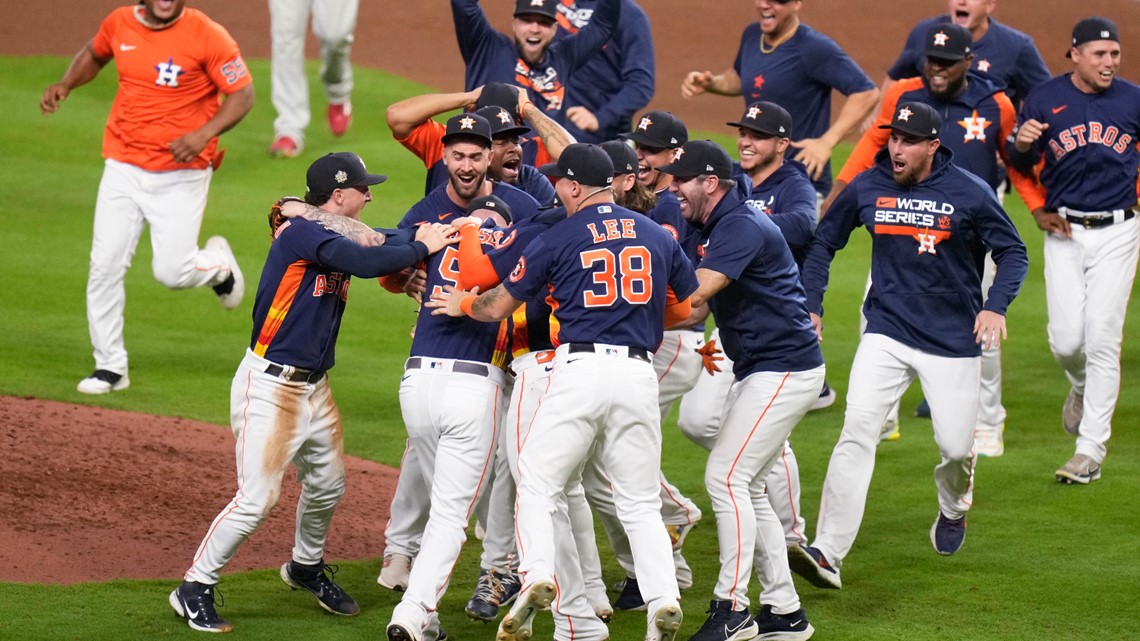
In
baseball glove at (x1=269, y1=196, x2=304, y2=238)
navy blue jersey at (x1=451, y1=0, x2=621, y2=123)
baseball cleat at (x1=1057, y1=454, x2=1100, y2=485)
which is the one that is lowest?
baseball cleat at (x1=1057, y1=454, x2=1100, y2=485)

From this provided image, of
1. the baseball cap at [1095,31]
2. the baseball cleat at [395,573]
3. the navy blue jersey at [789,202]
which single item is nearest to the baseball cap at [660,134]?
the navy blue jersey at [789,202]

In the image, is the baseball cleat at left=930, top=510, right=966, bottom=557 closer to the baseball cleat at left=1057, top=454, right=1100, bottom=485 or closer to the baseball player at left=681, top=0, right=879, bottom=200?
the baseball cleat at left=1057, top=454, right=1100, bottom=485

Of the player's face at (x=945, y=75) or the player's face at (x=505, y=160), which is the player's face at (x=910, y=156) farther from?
the player's face at (x=505, y=160)

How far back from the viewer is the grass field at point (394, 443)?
5.95 meters

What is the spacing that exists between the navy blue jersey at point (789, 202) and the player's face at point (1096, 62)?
1986 millimetres

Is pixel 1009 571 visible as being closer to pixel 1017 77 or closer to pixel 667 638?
pixel 667 638

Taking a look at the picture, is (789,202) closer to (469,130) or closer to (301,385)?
(469,130)

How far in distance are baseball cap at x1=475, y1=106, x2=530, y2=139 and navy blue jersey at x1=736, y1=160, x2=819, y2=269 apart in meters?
1.21

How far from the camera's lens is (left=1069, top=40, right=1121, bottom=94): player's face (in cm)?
795

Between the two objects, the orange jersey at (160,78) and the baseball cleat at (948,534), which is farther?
the orange jersey at (160,78)

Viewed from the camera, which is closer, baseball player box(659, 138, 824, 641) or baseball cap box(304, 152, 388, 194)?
baseball player box(659, 138, 824, 641)

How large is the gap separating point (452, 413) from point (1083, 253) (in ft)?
13.9

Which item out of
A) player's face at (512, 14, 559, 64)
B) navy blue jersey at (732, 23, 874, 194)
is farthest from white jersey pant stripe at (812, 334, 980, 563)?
player's face at (512, 14, 559, 64)

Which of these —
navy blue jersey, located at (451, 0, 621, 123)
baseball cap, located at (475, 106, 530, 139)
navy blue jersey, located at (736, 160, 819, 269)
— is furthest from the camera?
navy blue jersey, located at (451, 0, 621, 123)
